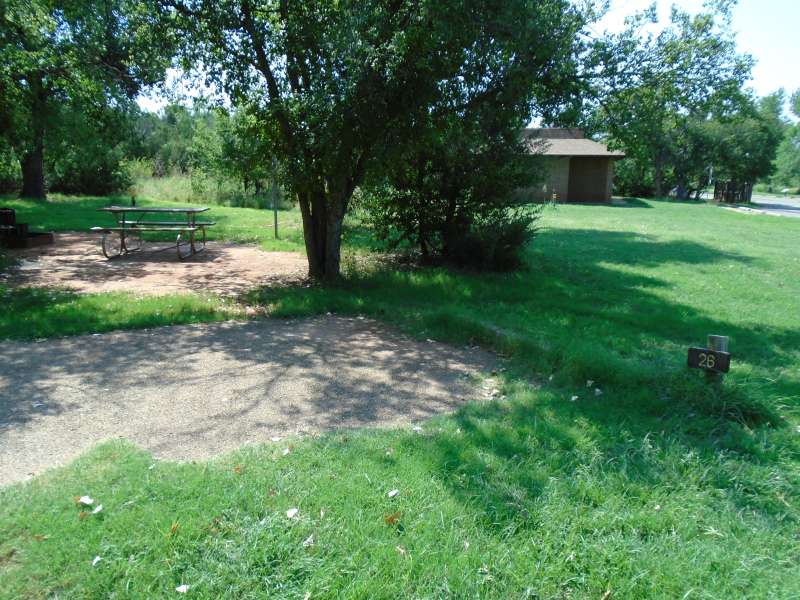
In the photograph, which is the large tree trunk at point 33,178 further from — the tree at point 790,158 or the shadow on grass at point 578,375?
the tree at point 790,158

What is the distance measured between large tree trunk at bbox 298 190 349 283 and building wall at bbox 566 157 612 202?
28262mm

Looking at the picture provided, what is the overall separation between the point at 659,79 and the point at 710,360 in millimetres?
6291

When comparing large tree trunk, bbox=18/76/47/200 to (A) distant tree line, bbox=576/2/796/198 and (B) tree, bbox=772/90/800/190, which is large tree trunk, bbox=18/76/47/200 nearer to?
(A) distant tree line, bbox=576/2/796/198

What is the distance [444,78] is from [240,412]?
5.31 m

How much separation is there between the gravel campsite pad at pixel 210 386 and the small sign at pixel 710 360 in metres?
1.68

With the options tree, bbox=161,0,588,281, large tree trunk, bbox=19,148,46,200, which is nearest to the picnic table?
tree, bbox=161,0,588,281

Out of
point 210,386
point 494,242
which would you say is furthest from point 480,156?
point 210,386

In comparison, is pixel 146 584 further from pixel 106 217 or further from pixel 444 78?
pixel 106 217

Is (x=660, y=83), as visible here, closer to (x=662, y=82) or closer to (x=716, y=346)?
(x=662, y=82)

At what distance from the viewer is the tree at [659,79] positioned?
360 inches

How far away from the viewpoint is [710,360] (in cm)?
457

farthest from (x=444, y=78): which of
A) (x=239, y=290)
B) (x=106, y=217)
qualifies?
(x=106, y=217)

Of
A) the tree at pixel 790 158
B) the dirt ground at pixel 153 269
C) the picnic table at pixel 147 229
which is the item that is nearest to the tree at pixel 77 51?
the picnic table at pixel 147 229

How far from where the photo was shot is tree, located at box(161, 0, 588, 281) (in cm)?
724
